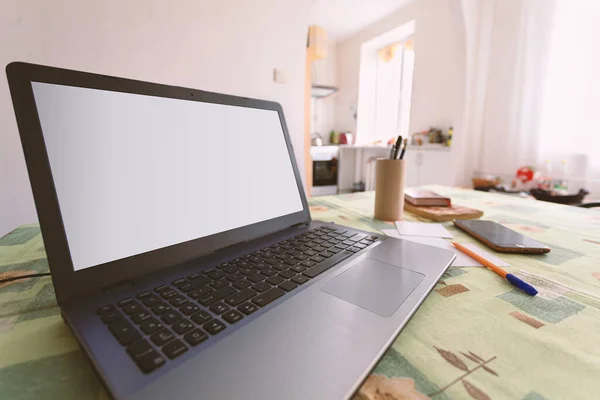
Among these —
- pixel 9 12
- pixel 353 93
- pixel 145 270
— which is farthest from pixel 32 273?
pixel 353 93

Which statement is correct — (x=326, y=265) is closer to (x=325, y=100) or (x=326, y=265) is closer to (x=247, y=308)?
(x=247, y=308)

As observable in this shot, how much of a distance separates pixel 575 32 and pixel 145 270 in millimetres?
2826

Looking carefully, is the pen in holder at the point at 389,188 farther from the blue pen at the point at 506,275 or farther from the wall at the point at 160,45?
the wall at the point at 160,45

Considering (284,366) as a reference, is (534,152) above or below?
above

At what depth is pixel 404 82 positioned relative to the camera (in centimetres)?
394

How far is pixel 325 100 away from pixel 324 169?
1.38m

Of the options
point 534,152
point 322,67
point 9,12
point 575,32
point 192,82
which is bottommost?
point 534,152

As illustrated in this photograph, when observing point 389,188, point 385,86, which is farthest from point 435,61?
point 389,188

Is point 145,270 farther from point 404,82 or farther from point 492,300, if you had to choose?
A: point 404,82

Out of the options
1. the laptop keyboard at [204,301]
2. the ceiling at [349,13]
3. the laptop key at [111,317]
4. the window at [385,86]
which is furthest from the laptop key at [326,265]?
the window at [385,86]

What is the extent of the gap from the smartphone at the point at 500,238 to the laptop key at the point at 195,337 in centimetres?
53

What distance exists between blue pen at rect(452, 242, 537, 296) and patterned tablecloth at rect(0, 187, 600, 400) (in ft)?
0.03

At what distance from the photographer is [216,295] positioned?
12.1 inches

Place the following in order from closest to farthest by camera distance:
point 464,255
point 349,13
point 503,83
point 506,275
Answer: point 506,275 → point 464,255 → point 503,83 → point 349,13
